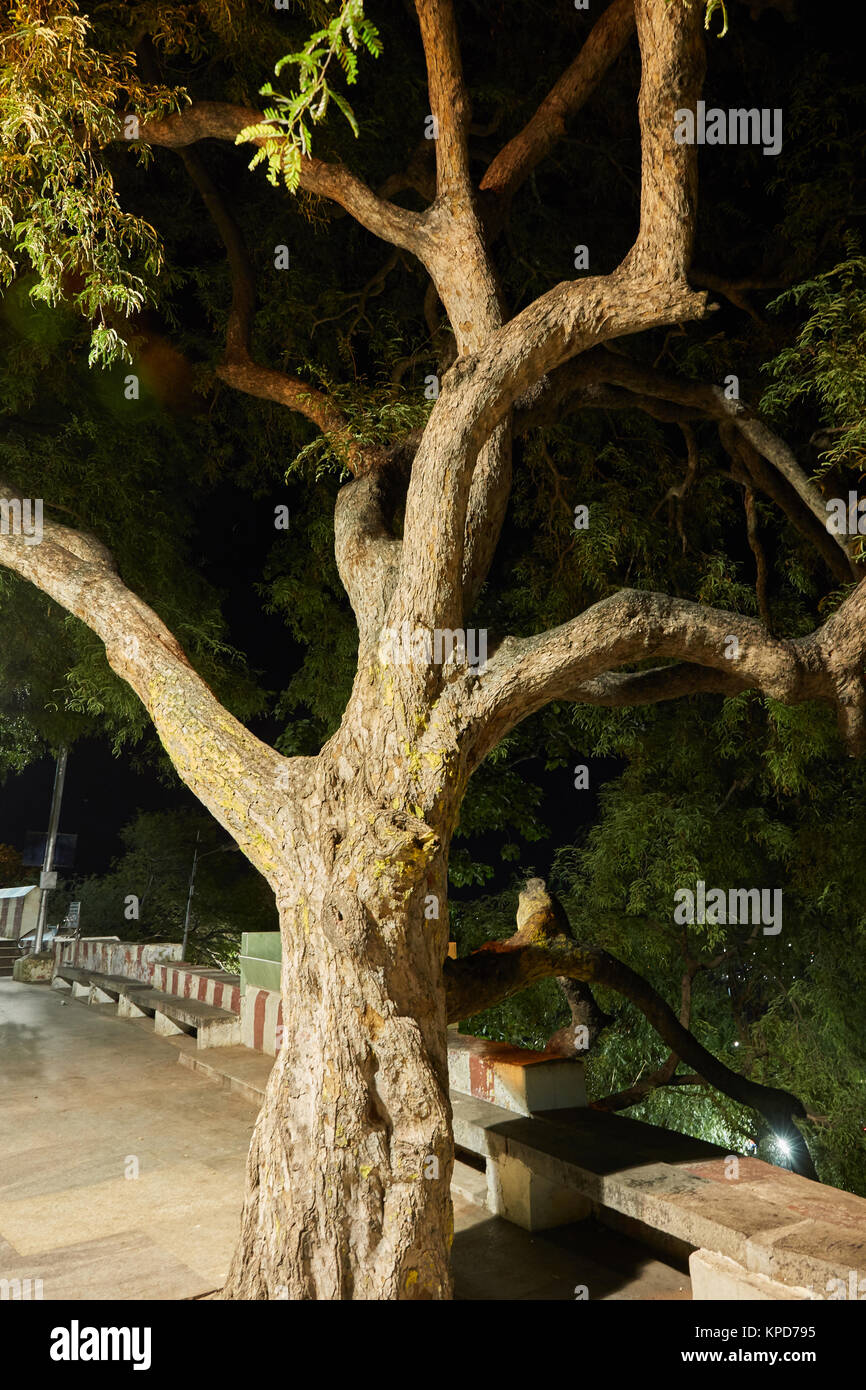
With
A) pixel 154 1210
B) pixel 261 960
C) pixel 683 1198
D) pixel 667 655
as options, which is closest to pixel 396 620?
pixel 667 655

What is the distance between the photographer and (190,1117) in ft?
24.1

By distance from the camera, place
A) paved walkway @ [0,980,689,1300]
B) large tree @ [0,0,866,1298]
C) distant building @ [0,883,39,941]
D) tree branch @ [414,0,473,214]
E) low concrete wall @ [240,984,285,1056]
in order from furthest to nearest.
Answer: distant building @ [0,883,39,941]
low concrete wall @ [240,984,285,1056]
tree branch @ [414,0,473,214]
paved walkway @ [0,980,689,1300]
large tree @ [0,0,866,1298]

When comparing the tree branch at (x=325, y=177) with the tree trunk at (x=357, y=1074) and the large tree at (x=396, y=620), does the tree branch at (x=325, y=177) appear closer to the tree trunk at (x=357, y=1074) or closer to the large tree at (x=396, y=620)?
the large tree at (x=396, y=620)

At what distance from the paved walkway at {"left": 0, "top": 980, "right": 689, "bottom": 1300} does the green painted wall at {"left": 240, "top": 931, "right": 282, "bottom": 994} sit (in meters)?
0.85

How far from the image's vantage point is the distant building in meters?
32.1

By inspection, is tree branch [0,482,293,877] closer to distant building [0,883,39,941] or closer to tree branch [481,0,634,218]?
tree branch [481,0,634,218]

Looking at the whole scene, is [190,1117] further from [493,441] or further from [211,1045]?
[493,441]

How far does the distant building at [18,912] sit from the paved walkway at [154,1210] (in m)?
25.6

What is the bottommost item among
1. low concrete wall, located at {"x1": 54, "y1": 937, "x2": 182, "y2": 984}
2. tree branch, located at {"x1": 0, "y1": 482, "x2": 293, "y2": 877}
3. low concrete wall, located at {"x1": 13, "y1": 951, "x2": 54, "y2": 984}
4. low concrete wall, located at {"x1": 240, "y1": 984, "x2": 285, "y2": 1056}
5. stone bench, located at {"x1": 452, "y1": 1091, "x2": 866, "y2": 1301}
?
low concrete wall, located at {"x1": 13, "y1": 951, "x2": 54, "y2": 984}

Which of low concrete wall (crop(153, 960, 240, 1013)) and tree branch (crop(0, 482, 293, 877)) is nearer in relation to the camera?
tree branch (crop(0, 482, 293, 877))

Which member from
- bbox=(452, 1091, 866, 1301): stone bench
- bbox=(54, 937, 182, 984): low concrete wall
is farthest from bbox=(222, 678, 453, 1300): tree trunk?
bbox=(54, 937, 182, 984): low concrete wall

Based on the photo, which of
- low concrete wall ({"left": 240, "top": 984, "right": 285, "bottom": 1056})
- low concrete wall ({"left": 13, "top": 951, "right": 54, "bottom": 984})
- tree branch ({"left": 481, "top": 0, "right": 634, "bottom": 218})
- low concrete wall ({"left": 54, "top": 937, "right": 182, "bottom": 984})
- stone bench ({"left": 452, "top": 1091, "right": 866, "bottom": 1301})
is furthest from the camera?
low concrete wall ({"left": 13, "top": 951, "right": 54, "bottom": 984})

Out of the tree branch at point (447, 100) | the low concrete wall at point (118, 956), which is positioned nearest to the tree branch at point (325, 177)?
the tree branch at point (447, 100)

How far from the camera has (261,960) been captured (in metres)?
9.42
